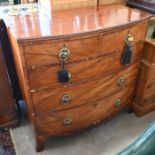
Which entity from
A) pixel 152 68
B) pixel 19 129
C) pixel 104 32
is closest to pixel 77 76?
pixel 104 32

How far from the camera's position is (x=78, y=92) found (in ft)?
4.28

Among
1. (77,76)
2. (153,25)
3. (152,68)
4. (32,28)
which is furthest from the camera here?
(153,25)

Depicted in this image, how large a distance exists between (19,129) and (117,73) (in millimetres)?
935

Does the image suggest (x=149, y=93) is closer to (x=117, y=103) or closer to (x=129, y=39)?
(x=117, y=103)

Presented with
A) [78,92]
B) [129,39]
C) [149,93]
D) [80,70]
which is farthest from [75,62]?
[149,93]

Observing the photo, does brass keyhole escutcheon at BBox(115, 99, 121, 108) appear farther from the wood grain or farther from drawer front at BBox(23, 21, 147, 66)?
the wood grain

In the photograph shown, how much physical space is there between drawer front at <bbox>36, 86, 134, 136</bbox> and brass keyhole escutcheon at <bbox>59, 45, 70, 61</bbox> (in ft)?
1.28

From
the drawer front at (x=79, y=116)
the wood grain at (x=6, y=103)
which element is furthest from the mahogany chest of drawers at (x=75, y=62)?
the wood grain at (x=6, y=103)

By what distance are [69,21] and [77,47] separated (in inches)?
7.8

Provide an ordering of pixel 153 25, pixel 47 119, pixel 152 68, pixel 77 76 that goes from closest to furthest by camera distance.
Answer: pixel 77 76, pixel 47 119, pixel 152 68, pixel 153 25

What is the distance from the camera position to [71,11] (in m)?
1.39

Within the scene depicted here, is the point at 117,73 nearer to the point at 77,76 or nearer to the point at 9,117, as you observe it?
the point at 77,76

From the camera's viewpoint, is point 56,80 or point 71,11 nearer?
point 56,80

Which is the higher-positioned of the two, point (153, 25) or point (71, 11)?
point (71, 11)
